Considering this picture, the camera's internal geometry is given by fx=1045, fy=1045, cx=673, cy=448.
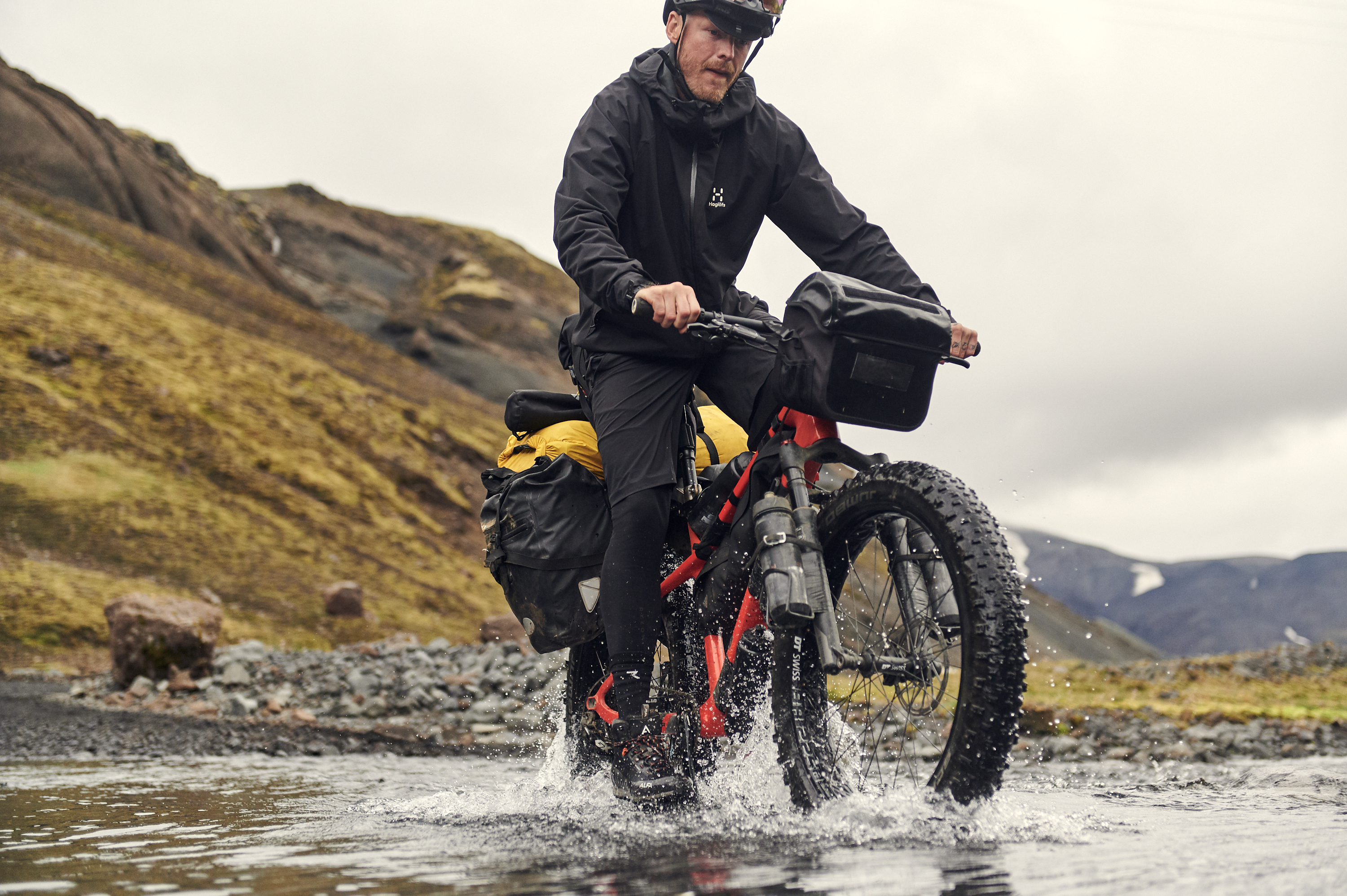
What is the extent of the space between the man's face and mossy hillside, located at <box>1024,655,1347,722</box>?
4183mm

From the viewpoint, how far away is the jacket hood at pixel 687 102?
3689 millimetres

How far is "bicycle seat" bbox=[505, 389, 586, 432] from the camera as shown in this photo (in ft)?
13.9

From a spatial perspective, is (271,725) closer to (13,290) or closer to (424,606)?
(424,606)

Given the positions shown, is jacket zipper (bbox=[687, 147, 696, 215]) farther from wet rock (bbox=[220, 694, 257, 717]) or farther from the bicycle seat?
wet rock (bbox=[220, 694, 257, 717])

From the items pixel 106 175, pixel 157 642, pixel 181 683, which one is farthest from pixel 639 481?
pixel 106 175

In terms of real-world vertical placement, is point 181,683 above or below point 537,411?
below

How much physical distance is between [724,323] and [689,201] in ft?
2.36

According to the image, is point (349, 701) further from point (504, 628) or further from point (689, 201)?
point (504, 628)

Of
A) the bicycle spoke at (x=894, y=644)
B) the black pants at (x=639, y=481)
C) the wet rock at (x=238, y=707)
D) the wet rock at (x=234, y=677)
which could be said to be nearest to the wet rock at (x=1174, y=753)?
the bicycle spoke at (x=894, y=644)

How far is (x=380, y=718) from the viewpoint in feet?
29.6

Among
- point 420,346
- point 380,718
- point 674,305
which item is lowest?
point 380,718

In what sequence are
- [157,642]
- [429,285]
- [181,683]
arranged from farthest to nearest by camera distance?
[429,285]
[157,642]
[181,683]

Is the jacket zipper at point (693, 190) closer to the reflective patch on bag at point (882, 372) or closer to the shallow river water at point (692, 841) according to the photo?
the reflective patch on bag at point (882, 372)

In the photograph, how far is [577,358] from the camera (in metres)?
4.01
